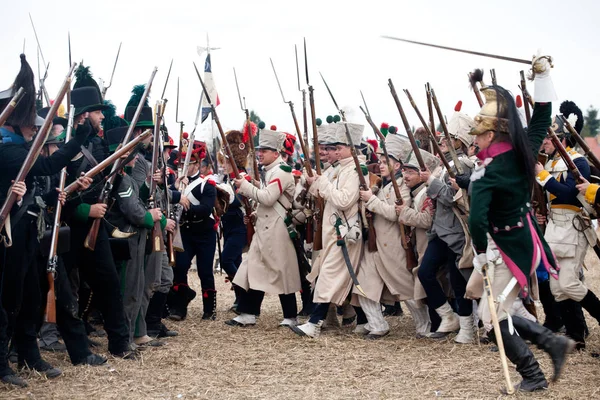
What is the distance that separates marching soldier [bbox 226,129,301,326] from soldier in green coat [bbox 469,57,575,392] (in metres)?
3.25

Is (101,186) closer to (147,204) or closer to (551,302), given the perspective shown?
(147,204)

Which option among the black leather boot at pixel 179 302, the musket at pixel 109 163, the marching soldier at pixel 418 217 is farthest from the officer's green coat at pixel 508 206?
the black leather boot at pixel 179 302

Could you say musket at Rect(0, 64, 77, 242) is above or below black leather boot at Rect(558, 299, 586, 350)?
above

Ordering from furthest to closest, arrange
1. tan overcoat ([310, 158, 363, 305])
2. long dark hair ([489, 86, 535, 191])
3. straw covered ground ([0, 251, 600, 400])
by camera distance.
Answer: tan overcoat ([310, 158, 363, 305])
straw covered ground ([0, 251, 600, 400])
long dark hair ([489, 86, 535, 191])

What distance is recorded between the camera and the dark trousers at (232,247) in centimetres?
969

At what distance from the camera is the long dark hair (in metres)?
5.20

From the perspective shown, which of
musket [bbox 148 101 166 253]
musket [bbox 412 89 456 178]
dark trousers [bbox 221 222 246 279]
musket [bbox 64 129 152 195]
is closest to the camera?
musket [bbox 64 129 152 195]

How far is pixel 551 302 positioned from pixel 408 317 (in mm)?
1987

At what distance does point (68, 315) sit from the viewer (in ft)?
20.7

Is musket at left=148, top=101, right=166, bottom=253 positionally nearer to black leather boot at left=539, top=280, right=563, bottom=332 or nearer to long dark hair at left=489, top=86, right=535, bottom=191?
long dark hair at left=489, top=86, right=535, bottom=191

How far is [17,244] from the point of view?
5.75 metres

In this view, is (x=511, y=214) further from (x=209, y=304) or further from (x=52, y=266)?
(x=209, y=304)

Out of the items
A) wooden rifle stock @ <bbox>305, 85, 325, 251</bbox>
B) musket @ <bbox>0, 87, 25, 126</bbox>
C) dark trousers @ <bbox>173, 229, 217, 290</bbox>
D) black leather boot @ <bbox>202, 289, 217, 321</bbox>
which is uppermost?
musket @ <bbox>0, 87, 25, 126</bbox>

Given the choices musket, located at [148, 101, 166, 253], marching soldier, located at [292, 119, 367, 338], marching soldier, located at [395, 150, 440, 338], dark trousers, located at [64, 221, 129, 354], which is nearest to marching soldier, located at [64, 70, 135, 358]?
dark trousers, located at [64, 221, 129, 354]
